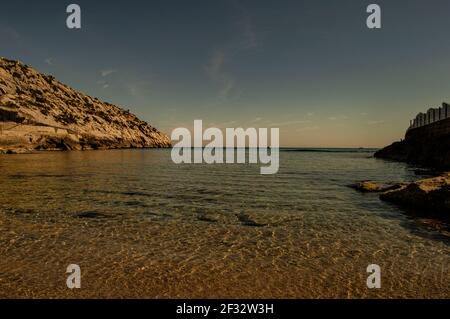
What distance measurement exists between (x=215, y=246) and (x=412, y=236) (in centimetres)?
654

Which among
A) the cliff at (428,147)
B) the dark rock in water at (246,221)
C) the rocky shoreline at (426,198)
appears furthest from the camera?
the cliff at (428,147)

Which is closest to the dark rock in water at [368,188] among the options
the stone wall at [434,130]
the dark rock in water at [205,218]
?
the dark rock in water at [205,218]

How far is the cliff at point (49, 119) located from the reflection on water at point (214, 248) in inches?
2397

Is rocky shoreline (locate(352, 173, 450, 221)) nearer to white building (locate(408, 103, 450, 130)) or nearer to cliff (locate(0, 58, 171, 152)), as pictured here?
white building (locate(408, 103, 450, 130))

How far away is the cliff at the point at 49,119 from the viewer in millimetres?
68125

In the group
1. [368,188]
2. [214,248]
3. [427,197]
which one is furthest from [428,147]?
[214,248]

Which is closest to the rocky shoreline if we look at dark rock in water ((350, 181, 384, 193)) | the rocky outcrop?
the rocky outcrop

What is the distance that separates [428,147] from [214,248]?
4779cm

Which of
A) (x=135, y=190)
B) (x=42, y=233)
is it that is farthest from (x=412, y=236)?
(x=135, y=190)

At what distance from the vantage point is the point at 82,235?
Answer: 956 cm

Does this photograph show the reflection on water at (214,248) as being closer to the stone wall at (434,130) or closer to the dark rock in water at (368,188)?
the dark rock in water at (368,188)

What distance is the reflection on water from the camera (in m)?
6.38

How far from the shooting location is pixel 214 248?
8.72 metres

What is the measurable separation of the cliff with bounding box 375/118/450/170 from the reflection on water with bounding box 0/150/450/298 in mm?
29850
